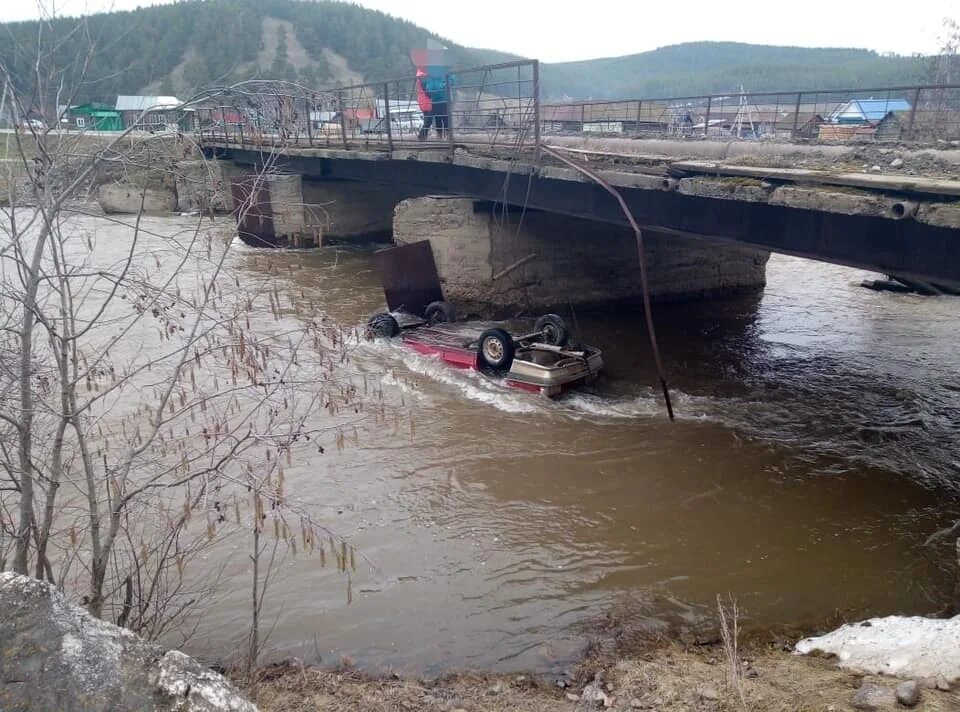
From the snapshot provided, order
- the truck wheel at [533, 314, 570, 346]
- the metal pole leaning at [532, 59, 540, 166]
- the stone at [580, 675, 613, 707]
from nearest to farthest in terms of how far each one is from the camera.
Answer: the stone at [580, 675, 613, 707], the metal pole leaning at [532, 59, 540, 166], the truck wheel at [533, 314, 570, 346]

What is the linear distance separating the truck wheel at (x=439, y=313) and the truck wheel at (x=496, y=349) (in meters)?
3.27

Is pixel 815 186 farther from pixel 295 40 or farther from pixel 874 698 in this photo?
pixel 295 40

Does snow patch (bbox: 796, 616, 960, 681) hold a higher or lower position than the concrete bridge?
lower

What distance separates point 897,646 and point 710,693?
1480 mm

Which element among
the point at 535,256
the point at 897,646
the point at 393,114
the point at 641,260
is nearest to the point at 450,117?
the point at 535,256

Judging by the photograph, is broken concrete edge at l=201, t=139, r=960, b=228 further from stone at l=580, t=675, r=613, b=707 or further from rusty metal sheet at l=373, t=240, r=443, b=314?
stone at l=580, t=675, r=613, b=707

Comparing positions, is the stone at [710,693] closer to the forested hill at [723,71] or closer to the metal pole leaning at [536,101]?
the metal pole leaning at [536,101]

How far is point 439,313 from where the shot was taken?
1647cm

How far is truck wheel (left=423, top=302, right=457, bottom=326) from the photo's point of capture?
16406 mm

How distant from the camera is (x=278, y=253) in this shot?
27578 millimetres

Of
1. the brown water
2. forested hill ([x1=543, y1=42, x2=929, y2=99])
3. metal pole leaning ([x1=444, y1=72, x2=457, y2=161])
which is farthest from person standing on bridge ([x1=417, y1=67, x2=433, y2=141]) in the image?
forested hill ([x1=543, y1=42, x2=929, y2=99])

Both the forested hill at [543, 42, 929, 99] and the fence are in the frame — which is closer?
the fence

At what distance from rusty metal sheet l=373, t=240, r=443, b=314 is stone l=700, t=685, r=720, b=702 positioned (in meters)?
13.0

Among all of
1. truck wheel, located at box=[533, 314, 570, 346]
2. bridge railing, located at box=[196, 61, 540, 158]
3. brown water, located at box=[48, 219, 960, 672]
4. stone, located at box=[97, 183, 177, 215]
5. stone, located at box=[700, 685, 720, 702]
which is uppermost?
bridge railing, located at box=[196, 61, 540, 158]
